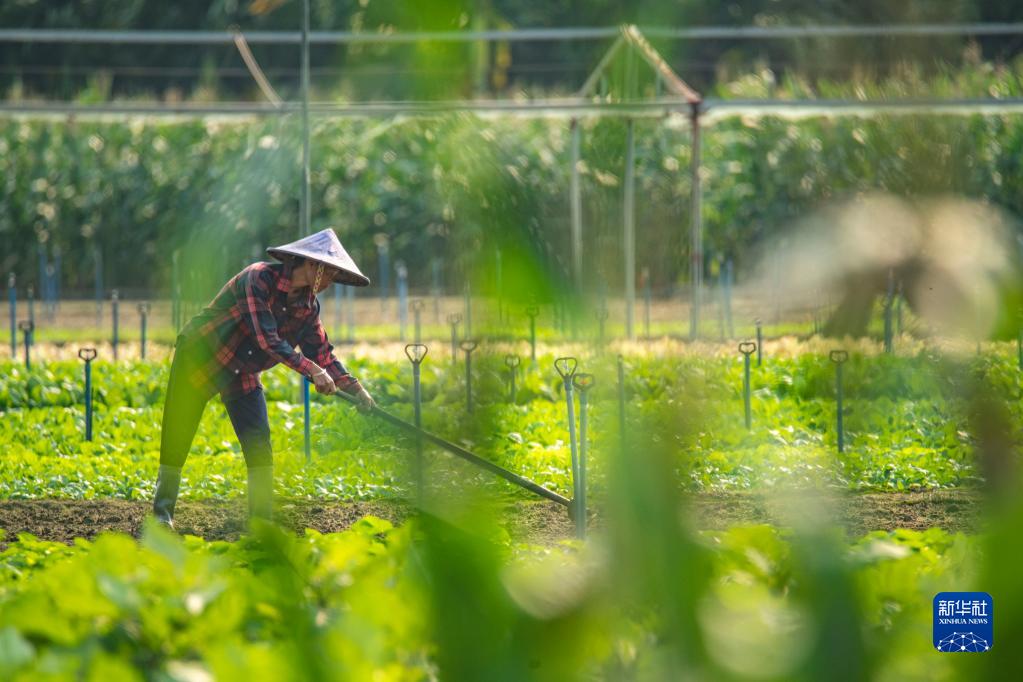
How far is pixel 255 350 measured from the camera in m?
5.72

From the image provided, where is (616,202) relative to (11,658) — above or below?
above

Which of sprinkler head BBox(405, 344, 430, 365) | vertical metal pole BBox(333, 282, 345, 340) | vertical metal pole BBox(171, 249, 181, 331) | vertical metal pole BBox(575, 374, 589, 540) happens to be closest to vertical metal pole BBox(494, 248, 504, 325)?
sprinkler head BBox(405, 344, 430, 365)

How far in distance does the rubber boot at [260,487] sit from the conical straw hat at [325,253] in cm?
92

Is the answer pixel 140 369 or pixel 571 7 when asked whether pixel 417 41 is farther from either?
pixel 140 369

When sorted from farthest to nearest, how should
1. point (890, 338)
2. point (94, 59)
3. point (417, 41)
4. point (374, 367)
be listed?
point (94, 59), point (374, 367), point (890, 338), point (417, 41)

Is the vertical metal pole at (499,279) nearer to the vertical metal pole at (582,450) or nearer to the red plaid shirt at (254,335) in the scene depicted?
the vertical metal pole at (582,450)

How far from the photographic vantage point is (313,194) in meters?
18.8

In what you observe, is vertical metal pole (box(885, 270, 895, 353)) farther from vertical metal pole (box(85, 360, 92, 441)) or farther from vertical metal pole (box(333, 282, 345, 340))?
vertical metal pole (box(333, 282, 345, 340))

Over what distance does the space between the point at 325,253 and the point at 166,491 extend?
1.39 meters

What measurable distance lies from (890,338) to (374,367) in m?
10.4

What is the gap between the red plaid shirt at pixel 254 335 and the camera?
17.9ft

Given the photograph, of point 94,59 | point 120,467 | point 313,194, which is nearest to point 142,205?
point 313,194

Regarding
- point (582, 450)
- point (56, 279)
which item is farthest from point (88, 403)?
point (56, 279)

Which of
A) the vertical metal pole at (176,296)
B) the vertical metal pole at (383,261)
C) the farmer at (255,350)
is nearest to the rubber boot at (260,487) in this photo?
→ the farmer at (255,350)
